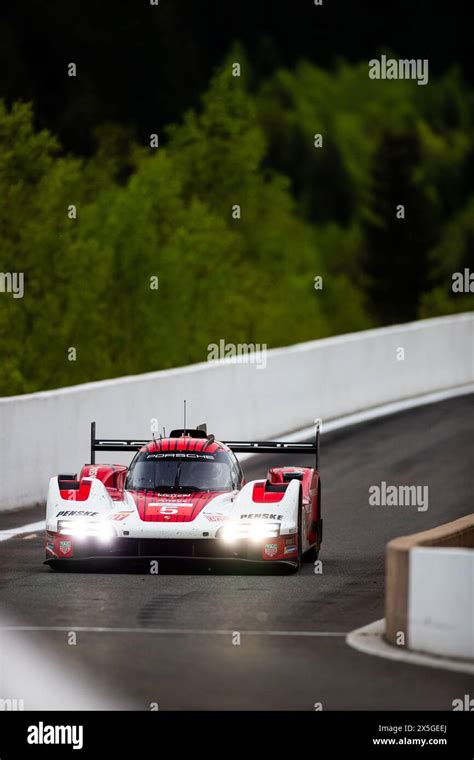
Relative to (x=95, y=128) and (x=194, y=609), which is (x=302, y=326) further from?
(x=194, y=609)

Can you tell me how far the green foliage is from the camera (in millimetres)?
42250

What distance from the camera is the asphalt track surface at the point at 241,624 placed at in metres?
9.79

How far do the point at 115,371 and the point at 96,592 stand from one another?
32796 millimetres

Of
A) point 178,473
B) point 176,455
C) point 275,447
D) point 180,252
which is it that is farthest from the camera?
point 180,252

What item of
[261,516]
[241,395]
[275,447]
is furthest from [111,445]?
[241,395]

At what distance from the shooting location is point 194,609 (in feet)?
43.6

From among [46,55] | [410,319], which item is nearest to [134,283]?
[46,55]

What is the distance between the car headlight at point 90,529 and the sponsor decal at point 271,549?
139cm

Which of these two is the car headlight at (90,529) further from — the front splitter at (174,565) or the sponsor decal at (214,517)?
the sponsor decal at (214,517)

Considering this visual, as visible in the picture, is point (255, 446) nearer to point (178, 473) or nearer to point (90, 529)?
point (178, 473)

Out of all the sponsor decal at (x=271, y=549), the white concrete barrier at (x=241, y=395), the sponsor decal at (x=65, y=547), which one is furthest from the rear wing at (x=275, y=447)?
the white concrete barrier at (x=241, y=395)

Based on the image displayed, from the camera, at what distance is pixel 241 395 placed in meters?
27.9
